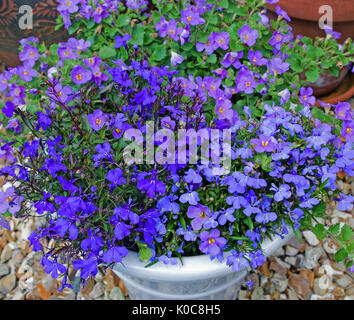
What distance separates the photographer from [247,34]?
1350 mm

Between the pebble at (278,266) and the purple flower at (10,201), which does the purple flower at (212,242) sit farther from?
the pebble at (278,266)

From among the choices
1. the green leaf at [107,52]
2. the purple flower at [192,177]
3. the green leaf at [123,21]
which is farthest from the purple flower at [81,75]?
the purple flower at [192,177]

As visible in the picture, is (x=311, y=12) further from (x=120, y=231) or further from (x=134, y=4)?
(x=120, y=231)

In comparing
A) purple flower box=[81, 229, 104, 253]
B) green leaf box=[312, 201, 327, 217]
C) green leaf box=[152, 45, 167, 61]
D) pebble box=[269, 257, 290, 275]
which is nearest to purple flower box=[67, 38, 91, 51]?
green leaf box=[152, 45, 167, 61]

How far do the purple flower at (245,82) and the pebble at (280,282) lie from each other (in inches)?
38.1

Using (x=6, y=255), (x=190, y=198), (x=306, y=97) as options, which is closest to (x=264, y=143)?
(x=190, y=198)

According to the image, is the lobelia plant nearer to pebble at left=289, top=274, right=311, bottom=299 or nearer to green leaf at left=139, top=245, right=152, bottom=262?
green leaf at left=139, top=245, right=152, bottom=262

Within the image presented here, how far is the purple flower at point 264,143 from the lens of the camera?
106 centimetres

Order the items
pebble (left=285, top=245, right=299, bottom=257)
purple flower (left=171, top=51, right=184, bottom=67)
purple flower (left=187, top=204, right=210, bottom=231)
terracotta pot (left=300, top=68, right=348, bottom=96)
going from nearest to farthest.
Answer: purple flower (left=187, top=204, right=210, bottom=231), purple flower (left=171, top=51, right=184, bottom=67), pebble (left=285, top=245, right=299, bottom=257), terracotta pot (left=300, top=68, right=348, bottom=96)

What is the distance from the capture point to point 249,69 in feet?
4.54

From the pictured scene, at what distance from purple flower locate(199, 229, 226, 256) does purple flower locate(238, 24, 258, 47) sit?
645 millimetres

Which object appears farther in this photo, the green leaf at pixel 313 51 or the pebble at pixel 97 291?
the pebble at pixel 97 291

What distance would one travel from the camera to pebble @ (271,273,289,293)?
6.06 ft

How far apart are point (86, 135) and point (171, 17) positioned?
60 centimetres
